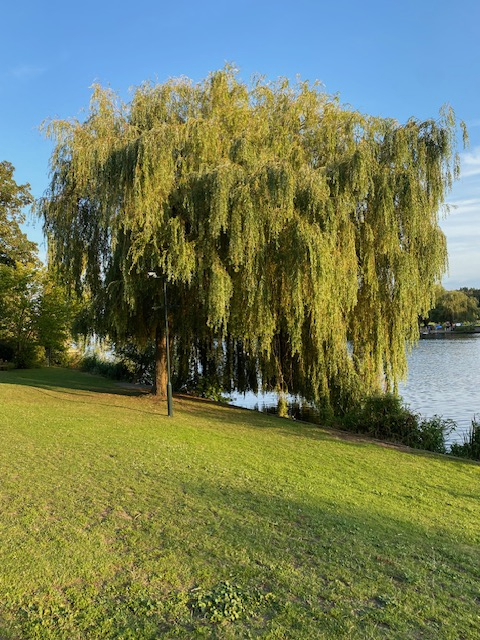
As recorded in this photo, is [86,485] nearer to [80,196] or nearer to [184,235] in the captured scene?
[184,235]

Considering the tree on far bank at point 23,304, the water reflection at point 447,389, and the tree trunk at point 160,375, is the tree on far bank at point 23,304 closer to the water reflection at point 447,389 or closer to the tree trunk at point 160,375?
the tree trunk at point 160,375

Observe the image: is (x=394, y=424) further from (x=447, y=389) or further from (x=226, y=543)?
A: (x=447, y=389)

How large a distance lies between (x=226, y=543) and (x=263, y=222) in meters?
8.03

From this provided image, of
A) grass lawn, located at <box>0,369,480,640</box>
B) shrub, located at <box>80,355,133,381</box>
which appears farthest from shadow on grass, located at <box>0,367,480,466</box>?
shrub, located at <box>80,355,133,381</box>

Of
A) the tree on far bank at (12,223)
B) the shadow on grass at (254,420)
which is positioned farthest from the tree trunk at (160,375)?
the tree on far bank at (12,223)

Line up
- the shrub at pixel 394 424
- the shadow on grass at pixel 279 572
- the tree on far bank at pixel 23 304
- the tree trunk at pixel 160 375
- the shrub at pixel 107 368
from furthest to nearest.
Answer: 1. the tree on far bank at pixel 23 304
2. the shrub at pixel 107 368
3. the tree trunk at pixel 160 375
4. the shrub at pixel 394 424
5. the shadow on grass at pixel 279 572

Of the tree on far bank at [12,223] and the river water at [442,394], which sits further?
the tree on far bank at [12,223]

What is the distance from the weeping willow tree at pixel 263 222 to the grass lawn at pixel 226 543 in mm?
4124

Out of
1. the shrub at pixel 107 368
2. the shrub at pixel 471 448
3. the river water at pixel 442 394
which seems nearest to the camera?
the shrub at pixel 471 448

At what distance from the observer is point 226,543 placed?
419 centimetres

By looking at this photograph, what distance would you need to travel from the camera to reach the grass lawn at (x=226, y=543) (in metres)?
3.05

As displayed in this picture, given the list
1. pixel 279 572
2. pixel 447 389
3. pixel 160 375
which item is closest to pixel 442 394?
pixel 447 389

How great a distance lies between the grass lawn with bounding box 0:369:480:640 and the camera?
3055mm

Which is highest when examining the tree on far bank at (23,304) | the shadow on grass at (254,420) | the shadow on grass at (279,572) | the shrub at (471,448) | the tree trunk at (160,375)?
the tree on far bank at (23,304)
